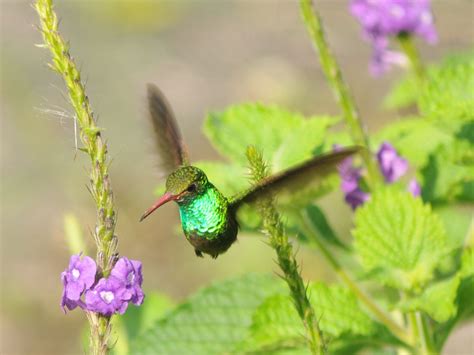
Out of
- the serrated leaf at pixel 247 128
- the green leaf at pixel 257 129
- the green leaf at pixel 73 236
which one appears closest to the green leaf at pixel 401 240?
the green leaf at pixel 257 129

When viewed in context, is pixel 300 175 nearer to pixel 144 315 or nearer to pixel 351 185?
pixel 351 185

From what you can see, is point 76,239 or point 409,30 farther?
point 409,30

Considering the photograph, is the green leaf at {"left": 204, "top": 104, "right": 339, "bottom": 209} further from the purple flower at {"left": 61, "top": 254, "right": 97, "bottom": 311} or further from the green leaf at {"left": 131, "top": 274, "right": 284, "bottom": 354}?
the purple flower at {"left": 61, "top": 254, "right": 97, "bottom": 311}

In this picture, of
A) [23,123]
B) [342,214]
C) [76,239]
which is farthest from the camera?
[23,123]

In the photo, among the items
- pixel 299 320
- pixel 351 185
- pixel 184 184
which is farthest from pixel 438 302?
pixel 184 184

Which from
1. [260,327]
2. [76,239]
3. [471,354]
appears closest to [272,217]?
[260,327]

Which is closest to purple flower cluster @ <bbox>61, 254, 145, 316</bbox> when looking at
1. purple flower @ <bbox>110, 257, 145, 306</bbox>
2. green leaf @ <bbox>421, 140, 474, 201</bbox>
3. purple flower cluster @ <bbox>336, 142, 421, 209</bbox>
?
purple flower @ <bbox>110, 257, 145, 306</bbox>

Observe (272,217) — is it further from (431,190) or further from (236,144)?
(431,190)
